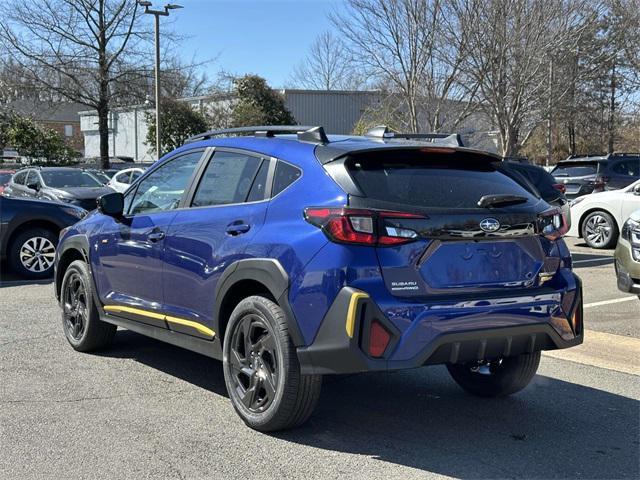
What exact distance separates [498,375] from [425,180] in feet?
5.53

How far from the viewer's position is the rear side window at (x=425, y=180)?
4012 mm

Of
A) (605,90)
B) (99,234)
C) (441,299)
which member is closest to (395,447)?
(441,299)

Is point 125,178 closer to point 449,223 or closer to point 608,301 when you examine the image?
point 608,301

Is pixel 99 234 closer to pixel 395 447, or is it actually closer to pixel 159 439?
pixel 159 439

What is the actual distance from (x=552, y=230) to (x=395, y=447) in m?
1.60

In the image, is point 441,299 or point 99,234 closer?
point 441,299

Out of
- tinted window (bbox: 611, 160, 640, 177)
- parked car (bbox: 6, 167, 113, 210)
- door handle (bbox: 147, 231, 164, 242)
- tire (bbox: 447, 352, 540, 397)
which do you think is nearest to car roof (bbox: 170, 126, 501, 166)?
door handle (bbox: 147, 231, 164, 242)

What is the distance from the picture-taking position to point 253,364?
172 inches

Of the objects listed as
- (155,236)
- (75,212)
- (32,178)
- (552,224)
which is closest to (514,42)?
(75,212)

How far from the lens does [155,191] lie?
219 inches

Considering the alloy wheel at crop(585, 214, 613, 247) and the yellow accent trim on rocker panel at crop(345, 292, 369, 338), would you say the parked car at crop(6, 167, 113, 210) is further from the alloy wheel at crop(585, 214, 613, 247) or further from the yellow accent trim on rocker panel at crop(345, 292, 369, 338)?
the yellow accent trim on rocker panel at crop(345, 292, 369, 338)

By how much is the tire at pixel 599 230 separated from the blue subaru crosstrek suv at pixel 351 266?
9.58 m

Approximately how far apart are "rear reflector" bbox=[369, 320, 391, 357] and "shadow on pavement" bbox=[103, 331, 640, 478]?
643 mm

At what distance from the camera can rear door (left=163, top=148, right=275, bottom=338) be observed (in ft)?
14.6
